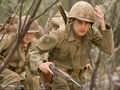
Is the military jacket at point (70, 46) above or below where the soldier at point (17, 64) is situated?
above

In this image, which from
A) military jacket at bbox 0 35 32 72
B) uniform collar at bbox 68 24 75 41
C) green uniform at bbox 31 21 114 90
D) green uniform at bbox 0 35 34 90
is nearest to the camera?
green uniform at bbox 31 21 114 90

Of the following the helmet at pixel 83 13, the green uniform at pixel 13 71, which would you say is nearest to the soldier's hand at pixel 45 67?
the helmet at pixel 83 13

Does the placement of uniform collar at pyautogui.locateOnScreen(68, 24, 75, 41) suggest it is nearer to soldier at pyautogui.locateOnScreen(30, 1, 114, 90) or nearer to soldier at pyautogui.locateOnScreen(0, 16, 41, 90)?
soldier at pyautogui.locateOnScreen(30, 1, 114, 90)

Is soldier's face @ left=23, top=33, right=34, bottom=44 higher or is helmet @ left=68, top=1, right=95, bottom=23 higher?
helmet @ left=68, top=1, right=95, bottom=23

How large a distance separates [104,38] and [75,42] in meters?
0.48

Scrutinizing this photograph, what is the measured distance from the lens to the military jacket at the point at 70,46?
6.52 m

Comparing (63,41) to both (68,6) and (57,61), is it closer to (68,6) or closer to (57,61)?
(57,61)

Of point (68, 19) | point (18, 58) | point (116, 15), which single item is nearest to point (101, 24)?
point (68, 19)

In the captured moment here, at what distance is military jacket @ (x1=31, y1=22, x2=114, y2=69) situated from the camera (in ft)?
21.4

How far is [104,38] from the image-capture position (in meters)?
6.59

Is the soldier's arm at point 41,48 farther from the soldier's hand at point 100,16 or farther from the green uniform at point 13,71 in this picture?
the green uniform at point 13,71

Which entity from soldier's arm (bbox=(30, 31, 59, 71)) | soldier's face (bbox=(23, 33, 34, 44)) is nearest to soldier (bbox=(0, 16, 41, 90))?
soldier's face (bbox=(23, 33, 34, 44))

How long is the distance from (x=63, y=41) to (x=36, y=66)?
61 cm

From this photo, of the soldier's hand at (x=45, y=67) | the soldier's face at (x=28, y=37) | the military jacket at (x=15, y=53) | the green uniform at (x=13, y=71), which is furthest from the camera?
the green uniform at (x=13, y=71)
